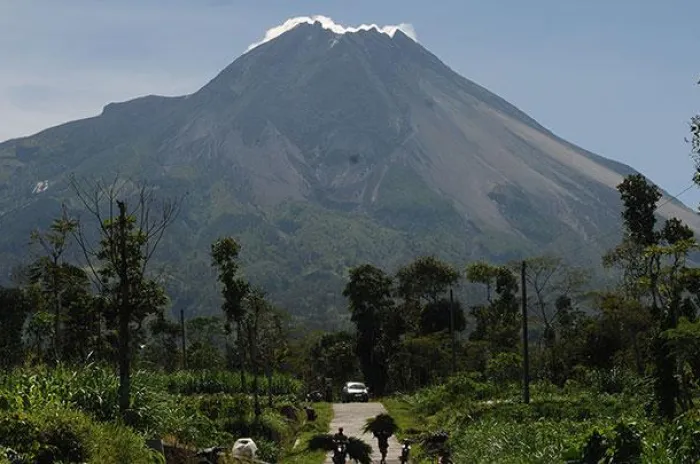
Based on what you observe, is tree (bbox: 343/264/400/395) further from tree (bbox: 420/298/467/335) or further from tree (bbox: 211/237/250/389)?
tree (bbox: 211/237/250/389)

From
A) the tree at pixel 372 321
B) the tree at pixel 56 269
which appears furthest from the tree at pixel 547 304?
the tree at pixel 56 269

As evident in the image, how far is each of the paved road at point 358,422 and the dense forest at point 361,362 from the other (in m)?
0.82

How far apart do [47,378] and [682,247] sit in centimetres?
2119

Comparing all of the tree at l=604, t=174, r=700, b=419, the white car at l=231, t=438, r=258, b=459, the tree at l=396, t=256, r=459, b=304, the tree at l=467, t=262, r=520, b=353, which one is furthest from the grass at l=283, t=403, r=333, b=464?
the tree at l=396, t=256, r=459, b=304

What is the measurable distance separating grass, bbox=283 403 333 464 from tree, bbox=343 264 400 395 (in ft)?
65.1

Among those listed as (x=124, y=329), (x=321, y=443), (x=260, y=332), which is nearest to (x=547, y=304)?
(x=260, y=332)

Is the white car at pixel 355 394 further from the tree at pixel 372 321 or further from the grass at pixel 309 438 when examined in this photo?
the tree at pixel 372 321

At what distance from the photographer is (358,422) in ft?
112

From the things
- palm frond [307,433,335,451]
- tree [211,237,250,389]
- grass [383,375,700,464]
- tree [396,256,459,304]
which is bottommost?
grass [383,375,700,464]

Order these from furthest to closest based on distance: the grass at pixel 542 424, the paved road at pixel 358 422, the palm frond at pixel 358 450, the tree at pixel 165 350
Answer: the tree at pixel 165 350 → the paved road at pixel 358 422 → the palm frond at pixel 358 450 → the grass at pixel 542 424

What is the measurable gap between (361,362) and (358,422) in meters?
30.9

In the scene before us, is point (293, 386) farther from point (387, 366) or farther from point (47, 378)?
point (47, 378)

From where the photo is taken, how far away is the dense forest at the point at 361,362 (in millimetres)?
13773

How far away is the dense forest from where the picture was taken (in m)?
13.8
